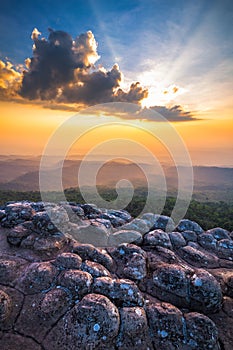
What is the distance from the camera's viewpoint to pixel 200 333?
4812mm

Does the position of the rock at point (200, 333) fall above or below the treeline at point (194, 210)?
above

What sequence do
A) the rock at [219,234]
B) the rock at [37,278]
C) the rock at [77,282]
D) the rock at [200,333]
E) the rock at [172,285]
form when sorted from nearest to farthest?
the rock at [200,333], the rock at [77,282], the rock at [37,278], the rock at [172,285], the rock at [219,234]

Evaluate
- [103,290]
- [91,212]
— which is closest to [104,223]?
[91,212]

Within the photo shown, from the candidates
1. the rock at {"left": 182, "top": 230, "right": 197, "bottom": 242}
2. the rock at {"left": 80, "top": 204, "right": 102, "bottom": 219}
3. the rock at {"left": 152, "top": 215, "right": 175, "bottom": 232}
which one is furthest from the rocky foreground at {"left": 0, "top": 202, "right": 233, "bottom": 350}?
the rock at {"left": 80, "top": 204, "right": 102, "bottom": 219}

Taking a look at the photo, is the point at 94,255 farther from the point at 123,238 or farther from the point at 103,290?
the point at 123,238

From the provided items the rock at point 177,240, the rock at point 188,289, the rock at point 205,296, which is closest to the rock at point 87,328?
the rock at point 188,289

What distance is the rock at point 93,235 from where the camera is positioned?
7918 millimetres

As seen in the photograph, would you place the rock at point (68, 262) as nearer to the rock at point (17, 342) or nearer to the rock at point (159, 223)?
the rock at point (17, 342)

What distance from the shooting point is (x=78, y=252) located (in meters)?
6.68

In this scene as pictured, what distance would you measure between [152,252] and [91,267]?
109 inches

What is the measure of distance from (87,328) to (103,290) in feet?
3.11

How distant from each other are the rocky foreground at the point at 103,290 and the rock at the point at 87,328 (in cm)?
2

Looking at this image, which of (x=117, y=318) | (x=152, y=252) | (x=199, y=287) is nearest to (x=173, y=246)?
(x=152, y=252)

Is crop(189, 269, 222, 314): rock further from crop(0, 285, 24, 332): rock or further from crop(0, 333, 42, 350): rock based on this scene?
crop(0, 285, 24, 332): rock
